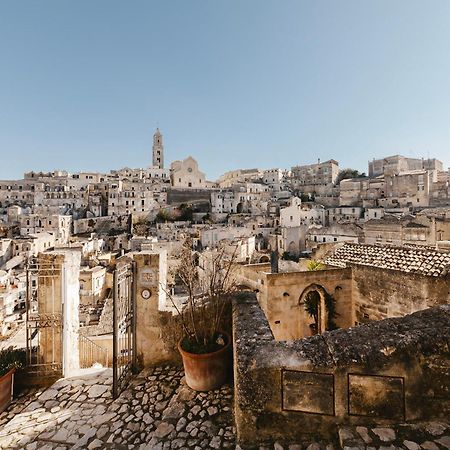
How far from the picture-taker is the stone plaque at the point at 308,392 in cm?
258

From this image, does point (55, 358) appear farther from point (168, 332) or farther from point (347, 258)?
point (347, 258)

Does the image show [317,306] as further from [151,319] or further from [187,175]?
[187,175]

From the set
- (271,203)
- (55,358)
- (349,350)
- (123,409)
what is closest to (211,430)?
(123,409)

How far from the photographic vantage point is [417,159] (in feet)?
222

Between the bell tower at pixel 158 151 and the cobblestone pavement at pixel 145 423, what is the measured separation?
83.2 m

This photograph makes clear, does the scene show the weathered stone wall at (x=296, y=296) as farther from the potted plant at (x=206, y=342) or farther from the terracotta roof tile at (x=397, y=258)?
the potted plant at (x=206, y=342)

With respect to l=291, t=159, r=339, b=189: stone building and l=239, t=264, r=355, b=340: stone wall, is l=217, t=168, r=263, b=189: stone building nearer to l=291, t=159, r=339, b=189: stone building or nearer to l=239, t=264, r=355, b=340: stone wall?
l=291, t=159, r=339, b=189: stone building

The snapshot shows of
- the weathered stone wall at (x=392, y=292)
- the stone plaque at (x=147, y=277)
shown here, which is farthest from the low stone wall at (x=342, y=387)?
the weathered stone wall at (x=392, y=292)

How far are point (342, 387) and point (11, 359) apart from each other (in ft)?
18.9

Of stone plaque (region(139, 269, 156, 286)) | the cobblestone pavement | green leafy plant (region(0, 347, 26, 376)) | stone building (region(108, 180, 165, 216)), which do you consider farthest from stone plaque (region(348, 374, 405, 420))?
stone building (region(108, 180, 165, 216))

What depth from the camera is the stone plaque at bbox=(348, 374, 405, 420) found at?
256cm

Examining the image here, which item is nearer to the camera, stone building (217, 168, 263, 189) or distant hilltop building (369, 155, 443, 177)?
distant hilltop building (369, 155, 443, 177)

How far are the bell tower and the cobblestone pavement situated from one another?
8322 centimetres

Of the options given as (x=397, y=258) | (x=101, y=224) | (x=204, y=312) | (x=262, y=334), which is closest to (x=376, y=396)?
(x=262, y=334)
